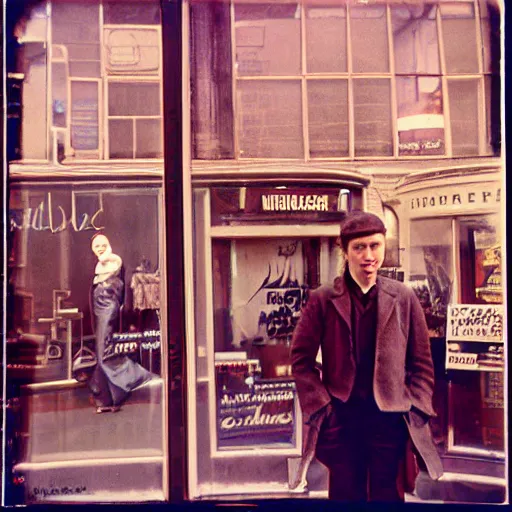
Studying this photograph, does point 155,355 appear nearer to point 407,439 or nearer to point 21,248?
point 21,248

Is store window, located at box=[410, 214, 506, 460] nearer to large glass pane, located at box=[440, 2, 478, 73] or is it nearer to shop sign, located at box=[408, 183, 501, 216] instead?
shop sign, located at box=[408, 183, 501, 216]

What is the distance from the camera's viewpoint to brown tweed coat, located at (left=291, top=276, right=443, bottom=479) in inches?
155

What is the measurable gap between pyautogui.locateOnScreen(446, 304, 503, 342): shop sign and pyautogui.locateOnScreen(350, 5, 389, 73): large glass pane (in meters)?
1.71

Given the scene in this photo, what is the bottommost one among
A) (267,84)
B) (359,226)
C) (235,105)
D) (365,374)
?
(365,374)

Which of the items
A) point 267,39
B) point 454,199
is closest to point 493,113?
point 454,199

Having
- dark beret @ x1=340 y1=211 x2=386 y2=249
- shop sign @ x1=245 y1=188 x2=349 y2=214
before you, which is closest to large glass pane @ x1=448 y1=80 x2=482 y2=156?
dark beret @ x1=340 y1=211 x2=386 y2=249

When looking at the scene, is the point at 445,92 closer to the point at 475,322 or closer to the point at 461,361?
the point at 475,322

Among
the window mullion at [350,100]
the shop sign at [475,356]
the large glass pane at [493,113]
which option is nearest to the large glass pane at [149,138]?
the window mullion at [350,100]

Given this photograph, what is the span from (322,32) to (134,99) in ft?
4.44

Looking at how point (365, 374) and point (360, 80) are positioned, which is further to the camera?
point (360, 80)

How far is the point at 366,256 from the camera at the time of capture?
400 centimetres

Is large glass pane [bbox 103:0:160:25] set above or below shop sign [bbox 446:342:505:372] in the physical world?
above

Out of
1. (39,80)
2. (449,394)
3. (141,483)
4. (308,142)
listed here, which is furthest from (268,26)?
(141,483)

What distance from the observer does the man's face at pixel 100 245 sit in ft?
13.1
